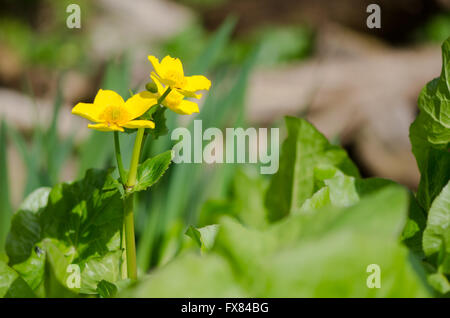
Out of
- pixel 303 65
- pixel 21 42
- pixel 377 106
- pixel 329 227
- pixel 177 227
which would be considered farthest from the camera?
pixel 21 42

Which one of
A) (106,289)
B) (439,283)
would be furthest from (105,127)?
(439,283)

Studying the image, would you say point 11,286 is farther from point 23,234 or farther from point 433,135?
point 433,135

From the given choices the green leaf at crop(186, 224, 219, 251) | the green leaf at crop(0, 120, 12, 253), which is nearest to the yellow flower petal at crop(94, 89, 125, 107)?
the green leaf at crop(186, 224, 219, 251)

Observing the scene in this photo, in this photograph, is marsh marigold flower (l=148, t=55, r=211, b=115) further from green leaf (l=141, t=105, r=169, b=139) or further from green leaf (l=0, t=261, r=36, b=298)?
green leaf (l=0, t=261, r=36, b=298)

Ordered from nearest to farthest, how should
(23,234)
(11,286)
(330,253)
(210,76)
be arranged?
(330,253)
(11,286)
(23,234)
(210,76)

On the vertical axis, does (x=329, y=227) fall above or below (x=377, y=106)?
below
